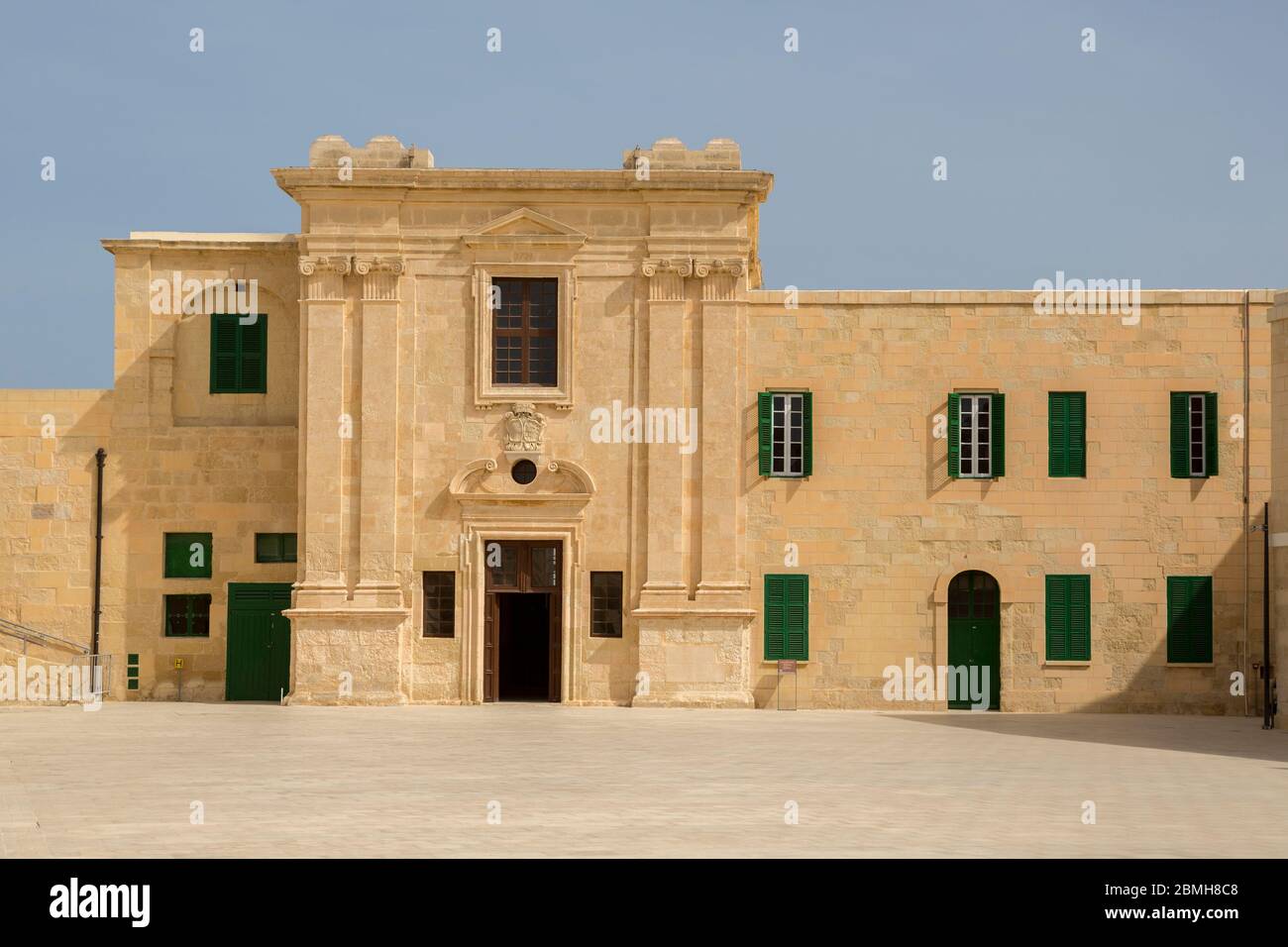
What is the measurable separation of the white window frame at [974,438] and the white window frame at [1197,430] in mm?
3635

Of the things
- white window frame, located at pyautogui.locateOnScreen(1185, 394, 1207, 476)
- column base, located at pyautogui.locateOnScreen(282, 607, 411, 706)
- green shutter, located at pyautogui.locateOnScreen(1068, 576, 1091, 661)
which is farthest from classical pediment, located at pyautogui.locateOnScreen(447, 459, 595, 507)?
white window frame, located at pyautogui.locateOnScreen(1185, 394, 1207, 476)

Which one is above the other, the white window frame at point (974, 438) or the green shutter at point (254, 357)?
the green shutter at point (254, 357)

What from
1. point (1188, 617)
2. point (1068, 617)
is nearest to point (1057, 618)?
point (1068, 617)

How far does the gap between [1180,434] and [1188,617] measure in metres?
3.36

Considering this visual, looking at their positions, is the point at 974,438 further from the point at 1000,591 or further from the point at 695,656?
the point at 695,656

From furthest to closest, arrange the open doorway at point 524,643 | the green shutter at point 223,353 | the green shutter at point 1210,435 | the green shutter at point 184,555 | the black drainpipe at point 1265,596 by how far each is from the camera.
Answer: the open doorway at point 524,643 < the green shutter at point 223,353 < the green shutter at point 184,555 < the green shutter at point 1210,435 < the black drainpipe at point 1265,596

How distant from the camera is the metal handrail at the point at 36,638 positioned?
3316 centimetres

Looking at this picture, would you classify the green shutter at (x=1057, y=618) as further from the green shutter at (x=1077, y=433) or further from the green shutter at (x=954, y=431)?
the green shutter at (x=954, y=431)

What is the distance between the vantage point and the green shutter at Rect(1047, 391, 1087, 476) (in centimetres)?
3300

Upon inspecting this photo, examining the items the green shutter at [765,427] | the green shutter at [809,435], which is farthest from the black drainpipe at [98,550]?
the green shutter at [809,435]

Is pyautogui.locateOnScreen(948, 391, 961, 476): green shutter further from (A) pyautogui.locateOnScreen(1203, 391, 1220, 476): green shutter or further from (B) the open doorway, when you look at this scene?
(B) the open doorway

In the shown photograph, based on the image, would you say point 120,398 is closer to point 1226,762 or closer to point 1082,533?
point 1082,533

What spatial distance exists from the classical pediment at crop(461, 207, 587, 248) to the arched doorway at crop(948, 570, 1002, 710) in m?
9.46

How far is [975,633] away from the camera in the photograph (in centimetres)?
3288
